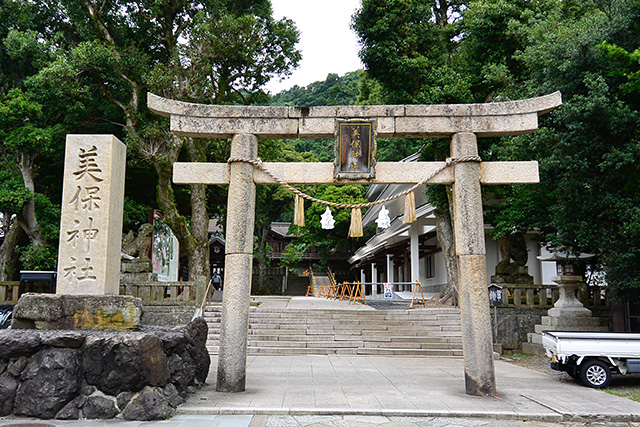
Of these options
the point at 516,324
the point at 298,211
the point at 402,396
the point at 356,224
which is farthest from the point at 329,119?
the point at 516,324

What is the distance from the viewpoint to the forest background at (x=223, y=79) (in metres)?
11.7

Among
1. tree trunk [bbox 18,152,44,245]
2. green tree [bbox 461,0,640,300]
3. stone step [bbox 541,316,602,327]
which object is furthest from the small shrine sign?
tree trunk [bbox 18,152,44,245]

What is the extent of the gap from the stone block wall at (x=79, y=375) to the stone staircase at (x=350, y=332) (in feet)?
24.7

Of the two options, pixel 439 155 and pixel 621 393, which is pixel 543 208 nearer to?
pixel 439 155

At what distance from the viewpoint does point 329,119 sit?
829cm

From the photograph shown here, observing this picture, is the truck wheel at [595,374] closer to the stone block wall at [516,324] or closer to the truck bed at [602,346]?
the truck bed at [602,346]

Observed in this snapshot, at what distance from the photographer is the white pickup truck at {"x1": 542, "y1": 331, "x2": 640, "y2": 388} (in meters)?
8.77

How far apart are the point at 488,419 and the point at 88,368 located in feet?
17.7

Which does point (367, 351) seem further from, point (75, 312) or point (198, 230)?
point (198, 230)

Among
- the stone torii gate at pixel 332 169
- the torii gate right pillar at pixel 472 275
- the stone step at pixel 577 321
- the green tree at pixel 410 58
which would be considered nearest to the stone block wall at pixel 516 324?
the stone step at pixel 577 321

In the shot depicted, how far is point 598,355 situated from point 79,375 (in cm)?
904

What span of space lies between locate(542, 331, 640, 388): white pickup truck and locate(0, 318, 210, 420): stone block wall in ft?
24.3

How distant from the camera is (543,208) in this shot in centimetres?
1426

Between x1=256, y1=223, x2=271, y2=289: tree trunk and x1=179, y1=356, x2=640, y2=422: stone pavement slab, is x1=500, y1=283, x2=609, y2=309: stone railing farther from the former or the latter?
x1=256, y1=223, x2=271, y2=289: tree trunk
